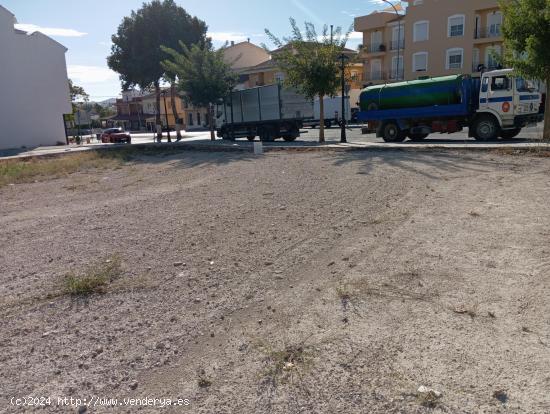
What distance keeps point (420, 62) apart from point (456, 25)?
15.9 ft

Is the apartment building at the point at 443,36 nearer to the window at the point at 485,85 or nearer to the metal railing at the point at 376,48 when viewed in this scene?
the metal railing at the point at 376,48

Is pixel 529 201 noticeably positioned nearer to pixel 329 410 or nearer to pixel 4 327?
pixel 329 410

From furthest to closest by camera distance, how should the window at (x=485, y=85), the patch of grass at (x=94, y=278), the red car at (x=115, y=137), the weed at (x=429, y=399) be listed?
the red car at (x=115, y=137) < the window at (x=485, y=85) < the patch of grass at (x=94, y=278) < the weed at (x=429, y=399)

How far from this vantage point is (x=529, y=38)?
16.0m

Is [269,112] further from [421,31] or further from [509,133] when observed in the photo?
[421,31]

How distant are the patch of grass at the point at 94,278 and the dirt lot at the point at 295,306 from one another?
0.10 meters

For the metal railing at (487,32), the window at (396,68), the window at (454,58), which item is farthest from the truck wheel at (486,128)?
the window at (396,68)

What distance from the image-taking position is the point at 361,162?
15.2 meters

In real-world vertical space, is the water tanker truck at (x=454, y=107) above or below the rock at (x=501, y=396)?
above

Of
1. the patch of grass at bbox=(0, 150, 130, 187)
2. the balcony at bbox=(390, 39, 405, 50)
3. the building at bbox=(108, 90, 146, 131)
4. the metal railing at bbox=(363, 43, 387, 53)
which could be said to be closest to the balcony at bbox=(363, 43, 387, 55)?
the metal railing at bbox=(363, 43, 387, 53)

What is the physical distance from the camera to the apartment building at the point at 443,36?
44.6 m

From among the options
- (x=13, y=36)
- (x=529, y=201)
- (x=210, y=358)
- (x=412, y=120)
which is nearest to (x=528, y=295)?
(x=210, y=358)

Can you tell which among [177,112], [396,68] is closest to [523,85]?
[396,68]

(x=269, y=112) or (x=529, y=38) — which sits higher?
(x=529, y=38)
